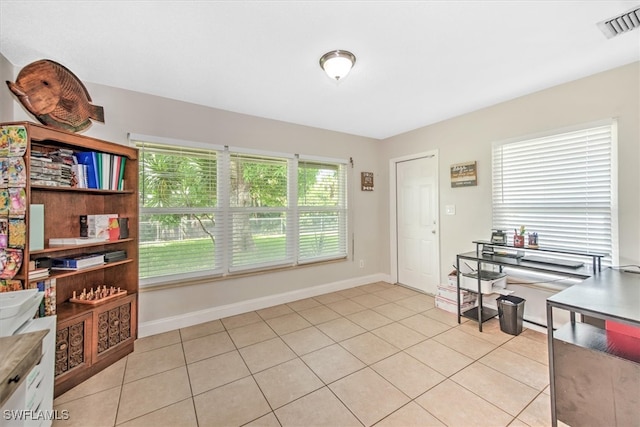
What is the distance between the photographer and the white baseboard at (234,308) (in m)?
2.67

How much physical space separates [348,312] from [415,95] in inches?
102

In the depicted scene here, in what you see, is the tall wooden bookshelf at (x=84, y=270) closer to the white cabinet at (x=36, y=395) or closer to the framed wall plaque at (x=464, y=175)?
the white cabinet at (x=36, y=395)

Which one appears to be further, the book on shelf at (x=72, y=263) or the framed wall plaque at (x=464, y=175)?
the framed wall plaque at (x=464, y=175)

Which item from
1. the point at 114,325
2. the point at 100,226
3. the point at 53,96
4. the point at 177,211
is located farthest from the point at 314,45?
the point at 114,325

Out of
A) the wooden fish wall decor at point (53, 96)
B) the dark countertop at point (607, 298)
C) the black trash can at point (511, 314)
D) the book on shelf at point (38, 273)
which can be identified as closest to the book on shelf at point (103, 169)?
the wooden fish wall decor at point (53, 96)

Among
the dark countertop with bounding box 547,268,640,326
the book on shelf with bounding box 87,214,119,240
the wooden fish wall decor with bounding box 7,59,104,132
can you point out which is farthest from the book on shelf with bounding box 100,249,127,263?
the dark countertop with bounding box 547,268,640,326

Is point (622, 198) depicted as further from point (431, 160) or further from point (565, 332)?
point (431, 160)

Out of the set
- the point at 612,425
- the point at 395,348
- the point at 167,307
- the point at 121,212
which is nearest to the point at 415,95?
the point at 395,348

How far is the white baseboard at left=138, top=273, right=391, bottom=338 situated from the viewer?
267 cm

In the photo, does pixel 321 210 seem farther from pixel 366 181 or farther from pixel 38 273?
pixel 38 273

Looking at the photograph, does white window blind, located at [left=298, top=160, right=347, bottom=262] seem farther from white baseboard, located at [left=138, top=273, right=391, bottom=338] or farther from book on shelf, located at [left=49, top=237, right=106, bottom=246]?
book on shelf, located at [left=49, top=237, right=106, bottom=246]

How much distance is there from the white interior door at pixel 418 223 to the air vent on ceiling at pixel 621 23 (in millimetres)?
1985

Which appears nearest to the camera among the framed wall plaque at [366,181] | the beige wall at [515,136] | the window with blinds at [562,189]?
the beige wall at [515,136]

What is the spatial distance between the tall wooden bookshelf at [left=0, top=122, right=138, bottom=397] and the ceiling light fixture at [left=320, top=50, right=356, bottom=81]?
1889 mm
